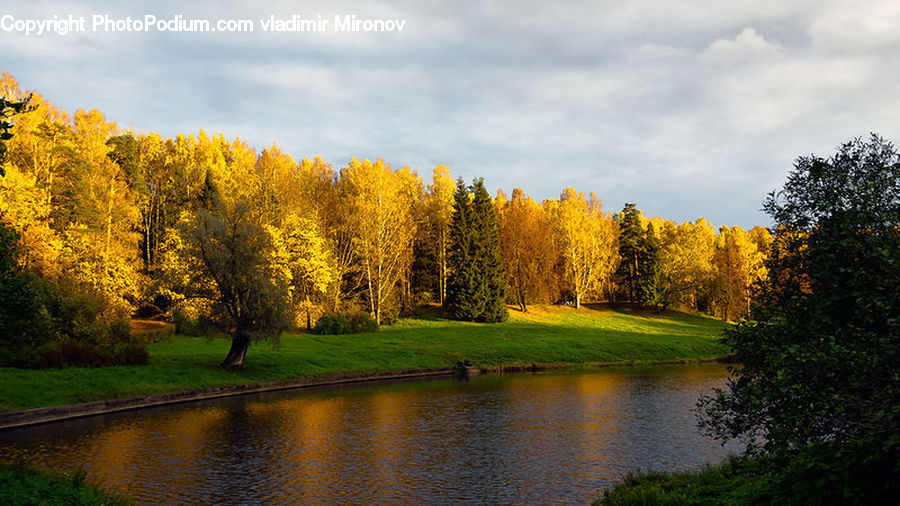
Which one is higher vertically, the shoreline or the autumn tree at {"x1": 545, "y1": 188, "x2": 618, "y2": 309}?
the autumn tree at {"x1": 545, "y1": 188, "x2": 618, "y2": 309}

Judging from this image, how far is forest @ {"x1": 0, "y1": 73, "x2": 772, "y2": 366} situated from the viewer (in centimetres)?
4259

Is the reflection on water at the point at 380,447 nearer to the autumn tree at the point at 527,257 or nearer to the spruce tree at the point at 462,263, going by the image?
the spruce tree at the point at 462,263

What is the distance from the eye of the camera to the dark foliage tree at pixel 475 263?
82.6 m

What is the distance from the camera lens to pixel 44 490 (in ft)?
48.2

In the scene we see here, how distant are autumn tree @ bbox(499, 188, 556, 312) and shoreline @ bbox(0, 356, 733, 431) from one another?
31310 mm

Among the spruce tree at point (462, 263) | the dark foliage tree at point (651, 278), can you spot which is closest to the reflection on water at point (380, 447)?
the spruce tree at point (462, 263)

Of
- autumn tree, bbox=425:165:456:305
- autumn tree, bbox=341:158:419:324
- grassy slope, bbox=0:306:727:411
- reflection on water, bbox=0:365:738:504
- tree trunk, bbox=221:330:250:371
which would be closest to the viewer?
reflection on water, bbox=0:365:738:504

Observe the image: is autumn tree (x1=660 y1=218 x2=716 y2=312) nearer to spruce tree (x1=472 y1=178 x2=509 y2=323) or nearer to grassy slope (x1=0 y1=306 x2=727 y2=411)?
grassy slope (x1=0 y1=306 x2=727 y2=411)

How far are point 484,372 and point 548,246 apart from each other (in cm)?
4419

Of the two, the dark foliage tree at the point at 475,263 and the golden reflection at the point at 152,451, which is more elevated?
the dark foliage tree at the point at 475,263

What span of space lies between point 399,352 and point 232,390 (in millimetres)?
18713

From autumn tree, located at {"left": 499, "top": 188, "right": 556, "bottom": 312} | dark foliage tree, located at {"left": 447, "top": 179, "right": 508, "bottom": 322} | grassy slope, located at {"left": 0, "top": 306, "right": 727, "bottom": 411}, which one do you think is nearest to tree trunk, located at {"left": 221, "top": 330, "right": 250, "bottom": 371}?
grassy slope, located at {"left": 0, "top": 306, "right": 727, "bottom": 411}

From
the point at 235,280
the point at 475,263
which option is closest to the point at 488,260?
the point at 475,263

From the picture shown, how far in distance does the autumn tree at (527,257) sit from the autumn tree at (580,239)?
11.3 ft
